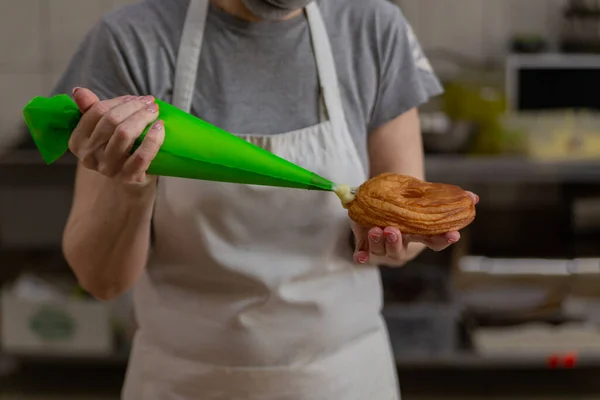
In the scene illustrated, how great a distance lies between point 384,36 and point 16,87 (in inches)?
79.2

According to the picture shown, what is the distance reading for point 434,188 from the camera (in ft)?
3.20

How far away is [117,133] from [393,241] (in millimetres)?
328

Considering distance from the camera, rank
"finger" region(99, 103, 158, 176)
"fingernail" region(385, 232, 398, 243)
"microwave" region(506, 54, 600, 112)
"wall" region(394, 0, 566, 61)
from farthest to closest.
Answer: "wall" region(394, 0, 566, 61) < "microwave" region(506, 54, 600, 112) < "fingernail" region(385, 232, 398, 243) < "finger" region(99, 103, 158, 176)

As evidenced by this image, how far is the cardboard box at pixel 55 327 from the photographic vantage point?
7.72 ft

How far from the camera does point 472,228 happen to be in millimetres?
2748

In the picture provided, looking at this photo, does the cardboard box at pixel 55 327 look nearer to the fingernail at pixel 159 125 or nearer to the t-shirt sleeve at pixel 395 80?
the t-shirt sleeve at pixel 395 80

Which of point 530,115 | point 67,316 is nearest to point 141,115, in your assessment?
point 67,316

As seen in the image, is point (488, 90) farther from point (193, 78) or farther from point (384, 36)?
point (193, 78)

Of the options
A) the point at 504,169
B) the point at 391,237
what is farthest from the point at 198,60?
the point at 504,169

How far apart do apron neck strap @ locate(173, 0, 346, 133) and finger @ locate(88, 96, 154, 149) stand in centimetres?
26

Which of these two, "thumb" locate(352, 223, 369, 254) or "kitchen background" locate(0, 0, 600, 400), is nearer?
"thumb" locate(352, 223, 369, 254)

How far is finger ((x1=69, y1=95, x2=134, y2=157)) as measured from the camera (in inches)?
31.7

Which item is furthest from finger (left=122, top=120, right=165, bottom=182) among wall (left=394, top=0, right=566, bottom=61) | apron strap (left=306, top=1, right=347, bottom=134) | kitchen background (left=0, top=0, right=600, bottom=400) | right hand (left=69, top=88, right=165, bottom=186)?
wall (left=394, top=0, right=566, bottom=61)

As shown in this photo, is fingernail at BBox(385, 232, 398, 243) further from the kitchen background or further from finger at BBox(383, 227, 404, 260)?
the kitchen background
